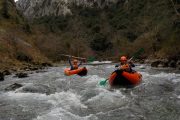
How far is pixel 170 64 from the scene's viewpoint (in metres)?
37.3

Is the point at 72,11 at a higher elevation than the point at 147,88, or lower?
higher

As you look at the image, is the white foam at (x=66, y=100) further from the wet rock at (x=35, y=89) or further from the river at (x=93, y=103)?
the wet rock at (x=35, y=89)

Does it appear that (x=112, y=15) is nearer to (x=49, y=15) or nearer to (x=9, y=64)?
(x=49, y=15)

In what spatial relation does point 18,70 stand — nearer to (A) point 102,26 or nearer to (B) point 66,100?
(B) point 66,100

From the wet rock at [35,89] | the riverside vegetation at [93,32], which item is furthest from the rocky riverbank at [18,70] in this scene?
the wet rock at [35,89]

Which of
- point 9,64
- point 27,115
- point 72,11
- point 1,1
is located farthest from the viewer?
point 72,11

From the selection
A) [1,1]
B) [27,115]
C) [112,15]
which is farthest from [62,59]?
[27,115]

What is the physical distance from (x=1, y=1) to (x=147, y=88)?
222ft

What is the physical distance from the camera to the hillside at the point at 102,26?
6681 centimetres

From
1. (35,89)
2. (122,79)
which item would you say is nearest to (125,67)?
(122,79)

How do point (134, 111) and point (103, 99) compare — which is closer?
point (134, 111)

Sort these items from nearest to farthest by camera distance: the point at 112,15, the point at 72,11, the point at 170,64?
the point at 170,64 → the point at 112,15 → the point at 72,11

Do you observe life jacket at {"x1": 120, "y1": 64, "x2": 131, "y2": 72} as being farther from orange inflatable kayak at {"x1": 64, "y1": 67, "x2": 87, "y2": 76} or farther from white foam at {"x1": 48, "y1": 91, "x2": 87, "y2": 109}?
orange inflatable kayak at {"x1": 64, "y1": 67, "x2": 87, "y2": 76}

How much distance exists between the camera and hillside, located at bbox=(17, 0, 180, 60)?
6681 cm
